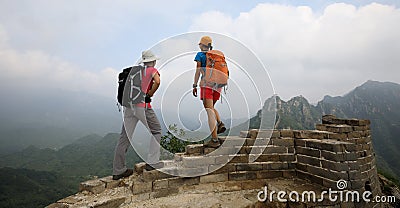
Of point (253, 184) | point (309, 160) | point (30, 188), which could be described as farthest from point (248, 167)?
point (30, 188)

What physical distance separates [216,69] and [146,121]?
146 centimetres

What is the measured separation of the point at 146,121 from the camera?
12.2ft

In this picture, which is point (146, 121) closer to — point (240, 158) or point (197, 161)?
point (197, 161)

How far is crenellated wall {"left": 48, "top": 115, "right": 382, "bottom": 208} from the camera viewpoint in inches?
137

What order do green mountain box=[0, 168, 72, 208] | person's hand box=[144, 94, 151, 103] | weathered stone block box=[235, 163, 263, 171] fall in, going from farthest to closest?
green mountain box=[0, 168, 72, 208] < weathered stone block box=[235, 163, 263, 171] < person's hand box=[144, 94, 151, 103]

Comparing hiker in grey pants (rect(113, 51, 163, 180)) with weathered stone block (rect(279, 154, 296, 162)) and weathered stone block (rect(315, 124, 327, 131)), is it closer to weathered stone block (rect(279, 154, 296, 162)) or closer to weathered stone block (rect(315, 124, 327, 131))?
weathered stone block (rect(279, 154, 296, 162))

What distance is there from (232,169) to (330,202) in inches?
60.1

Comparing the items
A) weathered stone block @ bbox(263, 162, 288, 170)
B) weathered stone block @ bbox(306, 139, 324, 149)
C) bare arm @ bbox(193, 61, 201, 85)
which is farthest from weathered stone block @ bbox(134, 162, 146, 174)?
weathered stone block @ bbox(306, 139, 324, 149)

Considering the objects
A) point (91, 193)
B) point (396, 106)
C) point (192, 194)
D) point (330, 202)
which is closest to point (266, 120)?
point (330, 202)

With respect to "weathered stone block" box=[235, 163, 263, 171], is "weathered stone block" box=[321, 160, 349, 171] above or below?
above

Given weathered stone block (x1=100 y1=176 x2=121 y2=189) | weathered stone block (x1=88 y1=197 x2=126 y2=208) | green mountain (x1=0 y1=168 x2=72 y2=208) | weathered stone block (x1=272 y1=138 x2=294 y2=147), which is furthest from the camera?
green mountain (x1=0 y1=168 x2=72 y2=208)

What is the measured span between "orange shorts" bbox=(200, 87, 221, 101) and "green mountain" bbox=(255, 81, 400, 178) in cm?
1266

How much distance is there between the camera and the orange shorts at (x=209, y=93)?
390 centimetres

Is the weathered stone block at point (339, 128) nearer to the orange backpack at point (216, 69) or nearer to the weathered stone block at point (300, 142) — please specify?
the weathered stone block at point (300, 142)
